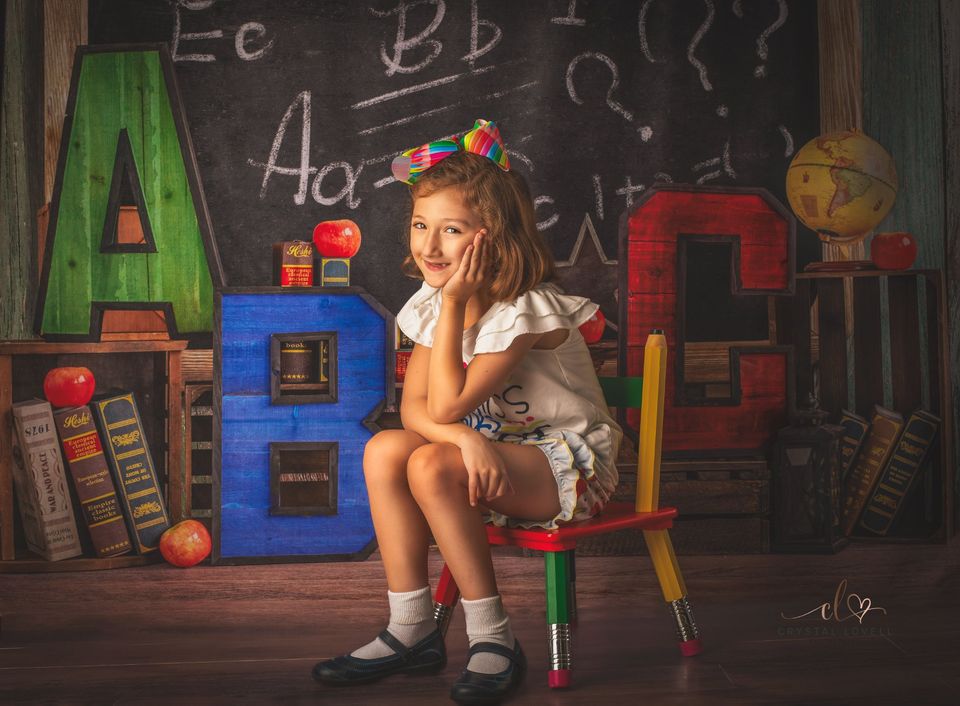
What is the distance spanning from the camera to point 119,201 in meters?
2.71

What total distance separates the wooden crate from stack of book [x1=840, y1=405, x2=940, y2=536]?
36 millimetres

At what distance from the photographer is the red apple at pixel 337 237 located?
8.89 feet

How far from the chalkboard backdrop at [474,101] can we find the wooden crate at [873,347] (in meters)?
0.20

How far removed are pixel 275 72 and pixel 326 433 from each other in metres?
1.05

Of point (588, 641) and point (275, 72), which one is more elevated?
point (275, 72)

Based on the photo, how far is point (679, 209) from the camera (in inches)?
110

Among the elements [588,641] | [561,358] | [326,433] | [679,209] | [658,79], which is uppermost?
[658,79]

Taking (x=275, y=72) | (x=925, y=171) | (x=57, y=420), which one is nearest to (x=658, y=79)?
(x=925, y=171)

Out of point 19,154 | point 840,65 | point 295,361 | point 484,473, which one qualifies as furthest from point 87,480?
point 840,65

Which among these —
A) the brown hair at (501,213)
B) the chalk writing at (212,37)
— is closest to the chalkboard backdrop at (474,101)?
the chalk writing at (212,37)

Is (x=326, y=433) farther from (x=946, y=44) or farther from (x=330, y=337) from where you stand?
(x=946, y=44)

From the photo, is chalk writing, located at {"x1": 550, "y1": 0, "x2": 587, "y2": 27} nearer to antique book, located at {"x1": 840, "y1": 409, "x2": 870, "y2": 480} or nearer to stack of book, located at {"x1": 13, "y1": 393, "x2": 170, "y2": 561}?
antique book, located at {"x1": 840, "y1": 409, "x2": 870, "y2": 480}

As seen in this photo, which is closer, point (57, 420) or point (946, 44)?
point (57, 420)

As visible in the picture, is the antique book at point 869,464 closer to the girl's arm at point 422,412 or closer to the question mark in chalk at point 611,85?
the question mark in chalk at point 611,85
